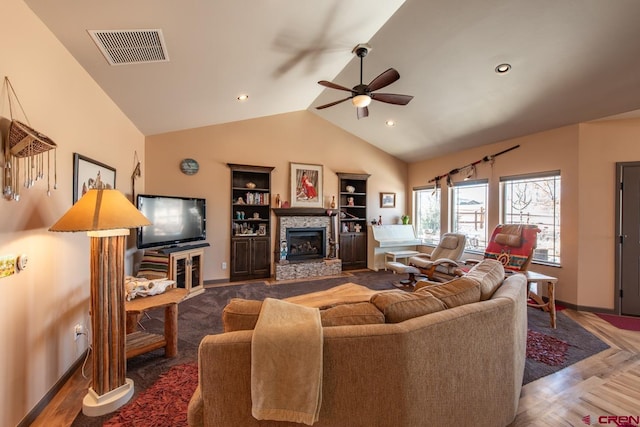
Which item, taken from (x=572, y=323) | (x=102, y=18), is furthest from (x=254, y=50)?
(x=572, y=323)

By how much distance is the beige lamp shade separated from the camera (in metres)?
1.60

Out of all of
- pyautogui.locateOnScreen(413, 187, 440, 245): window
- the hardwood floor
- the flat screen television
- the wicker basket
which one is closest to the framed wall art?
the wicker basket

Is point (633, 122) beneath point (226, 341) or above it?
above

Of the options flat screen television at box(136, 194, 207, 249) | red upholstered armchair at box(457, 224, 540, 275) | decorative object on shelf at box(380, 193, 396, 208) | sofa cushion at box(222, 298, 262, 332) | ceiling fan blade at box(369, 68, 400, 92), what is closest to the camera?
sofa cushion at box(222, 298, 262, 332)

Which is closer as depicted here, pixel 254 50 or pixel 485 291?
pixel 485 291

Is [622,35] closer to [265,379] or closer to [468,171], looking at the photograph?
[468,171]

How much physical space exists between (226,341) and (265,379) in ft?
0.74

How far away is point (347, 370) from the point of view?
115 centimetres

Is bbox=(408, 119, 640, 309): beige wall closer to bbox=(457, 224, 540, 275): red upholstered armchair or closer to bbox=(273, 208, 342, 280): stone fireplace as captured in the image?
bbox=(457, 224, 540, 275): red upholstered armchair

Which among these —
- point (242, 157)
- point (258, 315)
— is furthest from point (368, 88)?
point (242, 157)

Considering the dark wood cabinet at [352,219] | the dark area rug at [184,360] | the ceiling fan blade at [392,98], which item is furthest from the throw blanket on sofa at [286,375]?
the dark wood cabinet at [352,219]

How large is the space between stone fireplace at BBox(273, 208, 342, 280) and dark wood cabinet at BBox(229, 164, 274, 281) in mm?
264

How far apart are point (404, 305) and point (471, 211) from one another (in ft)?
15.6

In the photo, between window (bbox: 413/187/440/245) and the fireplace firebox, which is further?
window (bbox: 413/187/440/245)
